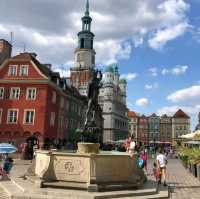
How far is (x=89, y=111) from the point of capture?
15.7 metres

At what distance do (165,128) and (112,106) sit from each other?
6105cm

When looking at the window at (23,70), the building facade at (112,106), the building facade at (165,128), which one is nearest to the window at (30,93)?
the window at (23,70)

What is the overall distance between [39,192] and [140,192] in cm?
363

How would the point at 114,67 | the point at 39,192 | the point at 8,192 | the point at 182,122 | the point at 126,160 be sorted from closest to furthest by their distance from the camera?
the point at 39,192
the point at 8,192
the point at 126,160
the point at 114,67
the point at 182,122

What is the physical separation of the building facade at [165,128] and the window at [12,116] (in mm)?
116981

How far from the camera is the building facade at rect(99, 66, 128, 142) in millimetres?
98625

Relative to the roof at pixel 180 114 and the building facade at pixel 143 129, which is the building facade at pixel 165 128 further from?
the building facade at pixel 143 129

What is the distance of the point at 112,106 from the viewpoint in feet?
325

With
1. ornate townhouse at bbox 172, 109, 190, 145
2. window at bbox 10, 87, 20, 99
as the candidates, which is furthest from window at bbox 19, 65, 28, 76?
ornate townhouse at bbox 172, 109, 190, 145

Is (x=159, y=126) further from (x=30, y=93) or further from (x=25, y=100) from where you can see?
(x=25, y=100)

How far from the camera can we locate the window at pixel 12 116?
42094mm

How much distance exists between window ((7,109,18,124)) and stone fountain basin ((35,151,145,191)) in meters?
30.3

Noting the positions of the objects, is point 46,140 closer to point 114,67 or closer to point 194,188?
point 194,188

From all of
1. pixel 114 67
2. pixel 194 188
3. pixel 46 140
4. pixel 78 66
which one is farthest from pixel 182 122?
pixel 194 188
